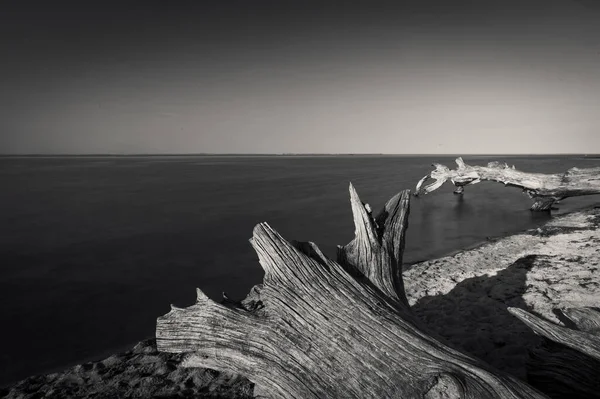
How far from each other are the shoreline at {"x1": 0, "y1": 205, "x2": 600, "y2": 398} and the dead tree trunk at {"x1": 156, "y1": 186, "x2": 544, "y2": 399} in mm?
525

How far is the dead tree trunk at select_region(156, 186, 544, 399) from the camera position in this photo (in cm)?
172

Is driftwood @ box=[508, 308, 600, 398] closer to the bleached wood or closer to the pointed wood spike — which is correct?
the bleached wood

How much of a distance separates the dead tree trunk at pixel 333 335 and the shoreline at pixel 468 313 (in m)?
0.53

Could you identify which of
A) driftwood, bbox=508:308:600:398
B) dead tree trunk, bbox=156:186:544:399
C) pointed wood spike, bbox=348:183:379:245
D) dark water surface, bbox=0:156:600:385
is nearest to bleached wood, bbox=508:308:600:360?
driftwood, bbox=508:308:600:398

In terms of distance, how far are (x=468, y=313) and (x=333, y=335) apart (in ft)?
8.14

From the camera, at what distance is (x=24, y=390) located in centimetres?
290

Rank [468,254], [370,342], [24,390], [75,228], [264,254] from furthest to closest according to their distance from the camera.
Result: [75,228] < [468,254] < [24,390] < [264,254] < [370,342]

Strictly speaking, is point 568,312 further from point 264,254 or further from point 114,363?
point 114,363

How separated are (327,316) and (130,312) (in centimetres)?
404

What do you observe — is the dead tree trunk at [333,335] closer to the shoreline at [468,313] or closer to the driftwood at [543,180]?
the shoreline at [468,313]

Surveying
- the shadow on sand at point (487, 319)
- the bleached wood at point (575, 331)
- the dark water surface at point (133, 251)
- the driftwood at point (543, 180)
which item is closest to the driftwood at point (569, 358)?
the bleached wood at point (575, 331)

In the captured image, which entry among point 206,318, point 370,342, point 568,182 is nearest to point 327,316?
point 370,342

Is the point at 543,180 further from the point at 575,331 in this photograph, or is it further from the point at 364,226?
the point at 364,226

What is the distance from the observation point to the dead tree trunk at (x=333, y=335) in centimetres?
172
